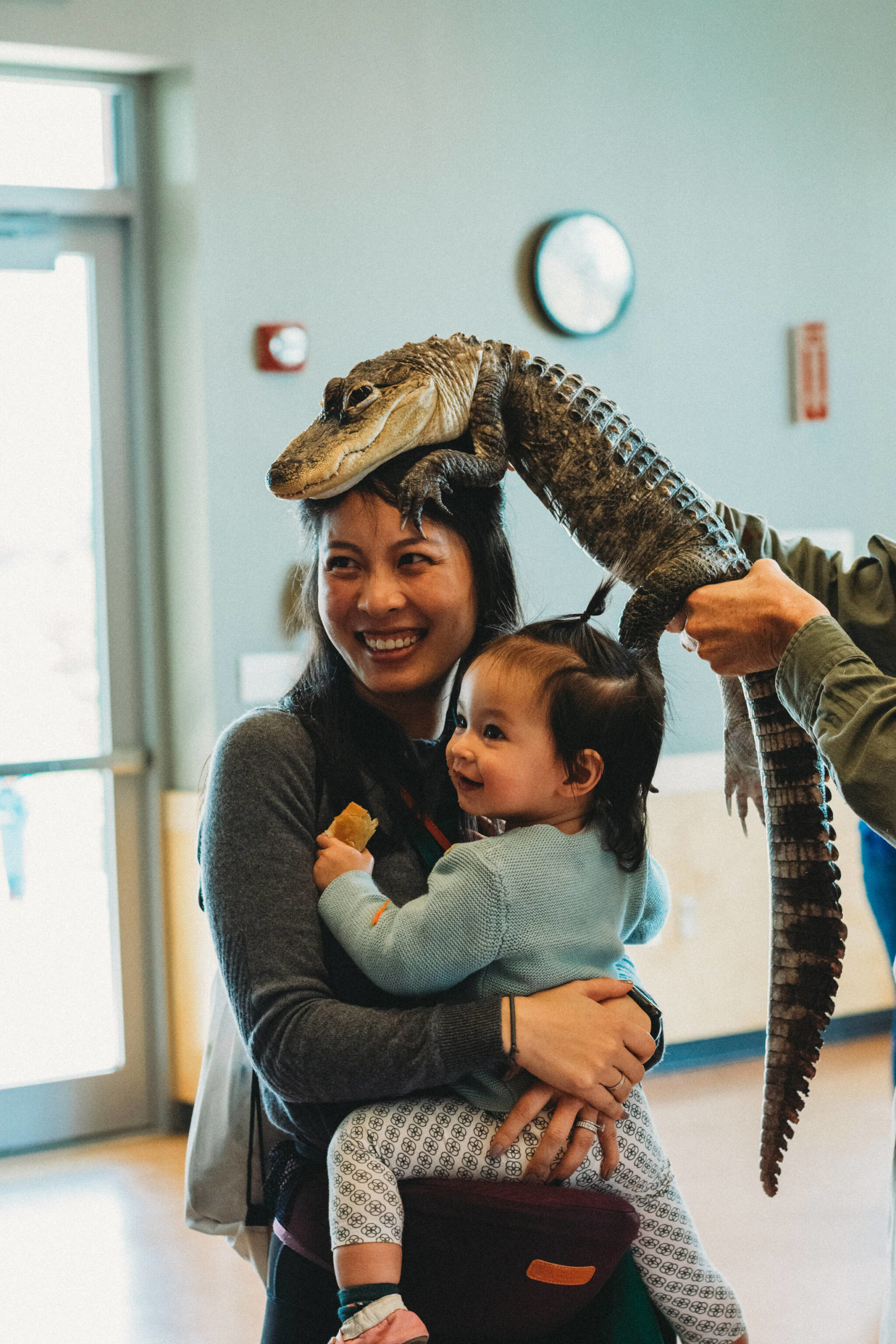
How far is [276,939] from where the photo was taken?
1250 mm

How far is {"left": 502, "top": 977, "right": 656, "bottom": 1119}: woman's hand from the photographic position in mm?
1260

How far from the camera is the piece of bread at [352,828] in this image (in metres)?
1.33

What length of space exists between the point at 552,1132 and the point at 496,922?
21cm

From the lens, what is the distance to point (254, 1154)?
1504 mm

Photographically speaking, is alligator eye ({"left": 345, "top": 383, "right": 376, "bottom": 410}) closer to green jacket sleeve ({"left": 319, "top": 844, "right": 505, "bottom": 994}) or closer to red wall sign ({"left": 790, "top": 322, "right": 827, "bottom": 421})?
green jacket sleeve ({"left": 319, "top": 844, "right": 505, "bottom": 994})

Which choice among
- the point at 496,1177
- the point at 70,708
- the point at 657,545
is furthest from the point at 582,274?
the point at 496,1177

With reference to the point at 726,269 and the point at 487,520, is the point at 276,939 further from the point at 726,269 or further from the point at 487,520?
the point at 726,269

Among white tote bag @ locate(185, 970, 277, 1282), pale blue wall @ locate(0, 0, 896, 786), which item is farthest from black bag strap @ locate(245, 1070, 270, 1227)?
pale blue wall @ locate(0, 0, 896, 786)

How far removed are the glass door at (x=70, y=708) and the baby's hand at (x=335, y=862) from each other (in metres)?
2.95

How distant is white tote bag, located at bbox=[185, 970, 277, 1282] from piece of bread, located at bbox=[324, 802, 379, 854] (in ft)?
0.87

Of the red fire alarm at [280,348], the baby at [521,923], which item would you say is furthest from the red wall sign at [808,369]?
the baby at [521,923]

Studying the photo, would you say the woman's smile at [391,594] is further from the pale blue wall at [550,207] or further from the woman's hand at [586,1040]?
the pale blue wall at [550,207]

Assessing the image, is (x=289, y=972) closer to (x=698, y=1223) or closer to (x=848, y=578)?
(x=848, y=578)

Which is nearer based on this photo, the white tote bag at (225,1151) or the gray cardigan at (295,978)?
the gray cardigan at (295,978)
